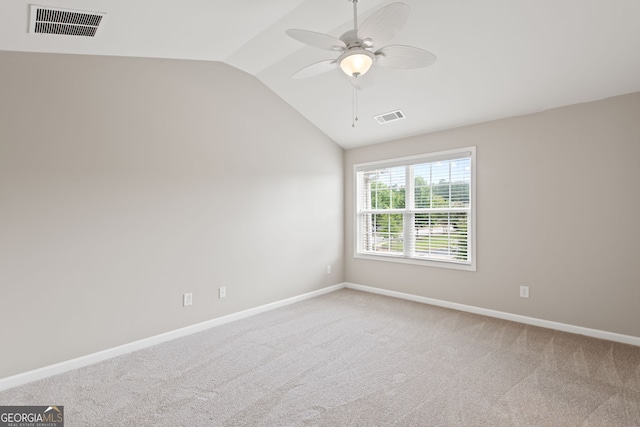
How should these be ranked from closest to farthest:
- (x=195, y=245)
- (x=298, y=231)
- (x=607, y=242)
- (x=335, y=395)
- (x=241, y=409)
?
(x=241, y=409) → (x=335, y=395) → (x=607, y=242) → (x=195, y=245) → (x=298, y=231)

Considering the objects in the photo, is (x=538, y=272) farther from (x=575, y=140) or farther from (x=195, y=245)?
(x=195, y=245)

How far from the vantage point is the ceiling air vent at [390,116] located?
4126 millimetres

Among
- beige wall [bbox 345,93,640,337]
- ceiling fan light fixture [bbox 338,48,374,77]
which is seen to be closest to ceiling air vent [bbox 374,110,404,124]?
beige wall [bbox 345,93,640,337]

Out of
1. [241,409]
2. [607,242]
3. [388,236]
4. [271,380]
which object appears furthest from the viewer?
[388,236]

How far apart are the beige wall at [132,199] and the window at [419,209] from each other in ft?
4.24

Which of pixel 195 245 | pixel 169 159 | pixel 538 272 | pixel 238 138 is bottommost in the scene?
pixel 538 272

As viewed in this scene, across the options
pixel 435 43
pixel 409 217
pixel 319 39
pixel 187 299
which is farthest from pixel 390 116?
pixel 187 299

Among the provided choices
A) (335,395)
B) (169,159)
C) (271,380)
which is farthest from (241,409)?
(169,159)

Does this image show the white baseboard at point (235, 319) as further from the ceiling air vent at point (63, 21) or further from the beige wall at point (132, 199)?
the ceiling air vent at point (63, 21)

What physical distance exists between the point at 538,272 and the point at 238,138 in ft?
12.0

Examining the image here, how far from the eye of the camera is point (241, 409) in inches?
84.2

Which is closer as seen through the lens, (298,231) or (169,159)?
(169,159)

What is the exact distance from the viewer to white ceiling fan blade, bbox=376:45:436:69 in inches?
82.4

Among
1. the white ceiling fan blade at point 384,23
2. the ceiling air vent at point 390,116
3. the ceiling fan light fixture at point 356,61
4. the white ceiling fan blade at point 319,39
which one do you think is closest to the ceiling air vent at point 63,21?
the white ceiling fan blade at point 319,39
